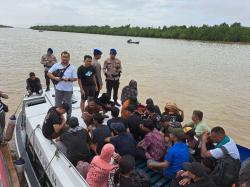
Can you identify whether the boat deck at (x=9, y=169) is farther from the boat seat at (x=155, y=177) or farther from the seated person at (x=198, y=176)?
the seated person at (x=198, y=176)

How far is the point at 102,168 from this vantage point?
11.2ft

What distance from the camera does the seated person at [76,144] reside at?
161 inches

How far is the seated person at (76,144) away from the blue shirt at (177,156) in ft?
3.41

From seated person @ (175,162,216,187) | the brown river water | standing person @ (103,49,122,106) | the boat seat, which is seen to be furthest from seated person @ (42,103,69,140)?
Answer: the brown river water

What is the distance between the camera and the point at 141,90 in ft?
47.8

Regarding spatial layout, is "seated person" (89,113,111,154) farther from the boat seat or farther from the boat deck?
the boat deck

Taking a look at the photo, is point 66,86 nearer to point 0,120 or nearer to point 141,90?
point 0,120

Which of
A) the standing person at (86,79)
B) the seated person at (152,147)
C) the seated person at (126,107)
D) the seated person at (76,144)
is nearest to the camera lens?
the seated person at (76,144)

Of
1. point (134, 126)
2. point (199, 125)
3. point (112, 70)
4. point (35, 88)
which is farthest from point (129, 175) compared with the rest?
point (35, 88)

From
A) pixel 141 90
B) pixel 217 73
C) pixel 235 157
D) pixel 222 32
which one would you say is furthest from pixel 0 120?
pixel 222 32

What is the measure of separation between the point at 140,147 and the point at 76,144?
0.89 meters

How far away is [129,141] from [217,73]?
17.5 metres

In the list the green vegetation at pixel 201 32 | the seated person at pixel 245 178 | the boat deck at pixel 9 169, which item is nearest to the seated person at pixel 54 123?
the boat deck at pixel 9 169

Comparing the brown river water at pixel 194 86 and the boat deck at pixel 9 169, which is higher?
the boat deck at pixel 9 169
